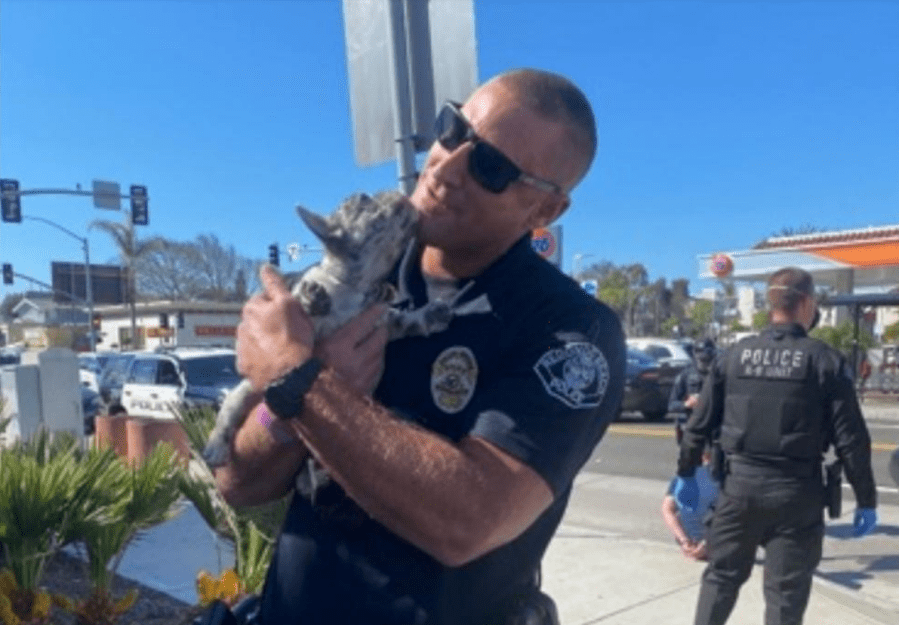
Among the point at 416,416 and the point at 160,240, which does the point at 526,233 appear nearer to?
the point at 416,416

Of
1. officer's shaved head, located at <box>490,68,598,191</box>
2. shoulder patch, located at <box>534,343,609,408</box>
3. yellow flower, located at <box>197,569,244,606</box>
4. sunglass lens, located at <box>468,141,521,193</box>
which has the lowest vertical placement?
yellow flower, located at <box>197,569,244,606</box>

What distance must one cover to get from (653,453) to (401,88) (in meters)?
9.79

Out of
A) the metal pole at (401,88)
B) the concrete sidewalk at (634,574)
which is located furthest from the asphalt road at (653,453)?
the metal pole at (401,88)

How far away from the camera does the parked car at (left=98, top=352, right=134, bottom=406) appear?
18.2 metres

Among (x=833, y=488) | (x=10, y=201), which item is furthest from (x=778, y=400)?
(x=10, y=201)

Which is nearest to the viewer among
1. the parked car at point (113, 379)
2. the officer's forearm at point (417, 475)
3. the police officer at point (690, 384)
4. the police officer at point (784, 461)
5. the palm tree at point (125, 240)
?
the officer's forearm at point (417, 475)

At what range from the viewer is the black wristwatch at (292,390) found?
131 cm

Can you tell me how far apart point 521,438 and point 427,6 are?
2.04 m

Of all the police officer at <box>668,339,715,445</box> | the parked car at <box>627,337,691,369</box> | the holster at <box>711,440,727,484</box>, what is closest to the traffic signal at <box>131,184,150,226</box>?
the parked car at <box>627,337,691,369</box>

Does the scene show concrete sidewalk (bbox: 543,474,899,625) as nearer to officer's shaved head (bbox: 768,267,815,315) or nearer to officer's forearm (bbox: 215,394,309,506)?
officer's shaved head (bbox: 768,267,815,315)

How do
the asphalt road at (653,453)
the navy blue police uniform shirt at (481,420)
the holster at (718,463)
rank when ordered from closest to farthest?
the navy blue police uniform shirt at (481,420) → the holster at (718,463) → the asphalt road at (653,453)

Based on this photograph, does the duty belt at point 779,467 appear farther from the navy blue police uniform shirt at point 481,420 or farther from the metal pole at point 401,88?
the navy blue police uniform shirt at point 481,420

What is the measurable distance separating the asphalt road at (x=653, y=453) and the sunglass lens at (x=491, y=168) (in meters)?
7.41

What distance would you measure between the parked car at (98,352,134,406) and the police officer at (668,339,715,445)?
13360 millimetres
